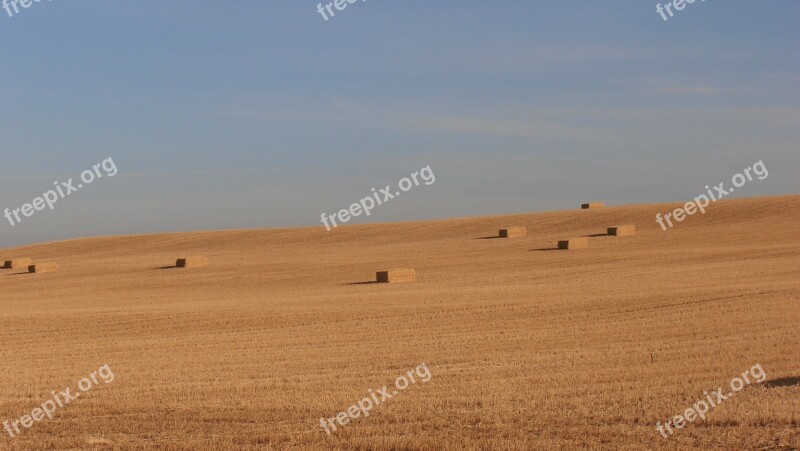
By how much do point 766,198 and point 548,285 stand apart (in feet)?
112

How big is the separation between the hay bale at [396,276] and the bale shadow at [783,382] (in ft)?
71.0

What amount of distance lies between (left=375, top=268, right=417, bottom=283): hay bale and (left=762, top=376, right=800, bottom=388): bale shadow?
852 inches

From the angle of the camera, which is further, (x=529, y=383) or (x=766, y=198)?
(x=766, y=198)

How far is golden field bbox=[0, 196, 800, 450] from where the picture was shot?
33.2ft

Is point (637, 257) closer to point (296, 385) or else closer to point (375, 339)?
point (375, 339)

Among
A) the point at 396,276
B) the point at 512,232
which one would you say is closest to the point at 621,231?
the point at 512,232

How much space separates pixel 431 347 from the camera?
1817cm

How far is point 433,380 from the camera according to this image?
14.4 m

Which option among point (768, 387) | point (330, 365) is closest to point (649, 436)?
point (768, 387)
